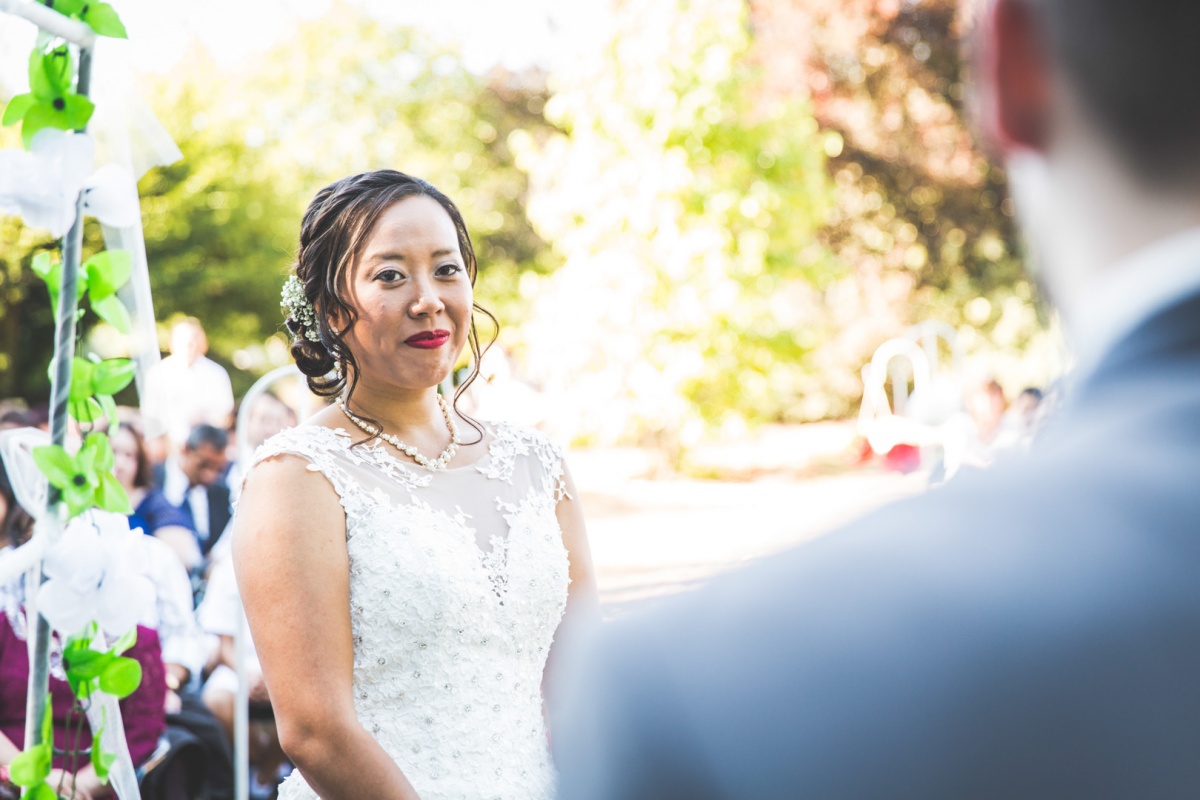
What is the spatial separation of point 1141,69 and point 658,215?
13401 mm

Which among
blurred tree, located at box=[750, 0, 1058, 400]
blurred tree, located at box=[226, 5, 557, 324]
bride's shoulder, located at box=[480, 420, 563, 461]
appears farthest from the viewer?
blurred tree, located at box=[226, 5, 557, 324]

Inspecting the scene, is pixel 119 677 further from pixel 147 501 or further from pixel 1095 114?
pixel 147 501

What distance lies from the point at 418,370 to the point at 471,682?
2.17 feet

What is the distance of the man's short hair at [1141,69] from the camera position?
476mm

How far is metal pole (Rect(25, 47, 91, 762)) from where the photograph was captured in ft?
6.34

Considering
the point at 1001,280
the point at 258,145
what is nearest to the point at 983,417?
the point at 1001,280

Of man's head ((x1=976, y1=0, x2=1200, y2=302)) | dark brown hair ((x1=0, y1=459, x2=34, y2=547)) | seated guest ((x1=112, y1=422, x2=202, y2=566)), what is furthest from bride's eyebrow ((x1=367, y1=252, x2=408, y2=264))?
seated guest ((x1=112, y1=422, x2=202, y2=566))

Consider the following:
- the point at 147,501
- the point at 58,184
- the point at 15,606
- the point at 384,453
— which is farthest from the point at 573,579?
the point at 147,501

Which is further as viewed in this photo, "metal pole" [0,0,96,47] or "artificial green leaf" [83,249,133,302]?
"artificial green leaf" [83,249,133,302]

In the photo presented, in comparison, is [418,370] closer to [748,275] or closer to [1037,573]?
[1037,573]

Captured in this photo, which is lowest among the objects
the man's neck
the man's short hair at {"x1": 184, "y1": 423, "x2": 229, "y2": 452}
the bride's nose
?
the man's short hair at {"x1": 184, "y1": 423, "x2": 229, "y2": 452}

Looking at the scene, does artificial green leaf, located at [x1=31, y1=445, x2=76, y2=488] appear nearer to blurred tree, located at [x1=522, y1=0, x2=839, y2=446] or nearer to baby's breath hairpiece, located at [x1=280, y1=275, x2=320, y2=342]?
baby's breath hairpiece, located at [x1=280, y1=275, x2=320, y2=342]

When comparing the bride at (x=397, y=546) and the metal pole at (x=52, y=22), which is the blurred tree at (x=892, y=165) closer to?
the bride at (x=397, y=546)

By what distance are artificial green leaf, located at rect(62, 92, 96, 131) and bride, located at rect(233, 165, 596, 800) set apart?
508 mm
